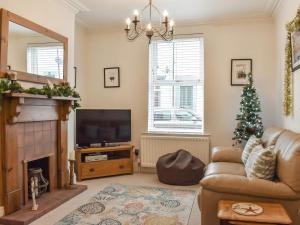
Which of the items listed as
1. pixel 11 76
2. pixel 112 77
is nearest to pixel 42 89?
pixel 11 76

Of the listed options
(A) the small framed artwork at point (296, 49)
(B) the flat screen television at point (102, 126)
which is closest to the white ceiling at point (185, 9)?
(A) the small framed artwork at point (296, 49)

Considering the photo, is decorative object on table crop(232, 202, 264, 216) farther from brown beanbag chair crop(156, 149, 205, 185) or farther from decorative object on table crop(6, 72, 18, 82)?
decorative object on table crop(6, 72, 18, 82)

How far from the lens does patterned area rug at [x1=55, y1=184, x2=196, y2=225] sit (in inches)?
116

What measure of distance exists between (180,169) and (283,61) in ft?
7.00

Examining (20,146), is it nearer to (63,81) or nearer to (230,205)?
(63,81)

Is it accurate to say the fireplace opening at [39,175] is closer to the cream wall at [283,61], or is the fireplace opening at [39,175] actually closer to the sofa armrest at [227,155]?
the sofa armrest at [227,155]

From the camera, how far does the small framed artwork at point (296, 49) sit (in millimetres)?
3037

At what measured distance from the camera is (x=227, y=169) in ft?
10.4

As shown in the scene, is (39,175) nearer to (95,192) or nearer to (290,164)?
(95,192)

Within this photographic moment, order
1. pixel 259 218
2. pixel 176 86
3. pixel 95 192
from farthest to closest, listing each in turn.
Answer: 1. pixel 176 86
2. pixel 95 192
3. pixel 259 218

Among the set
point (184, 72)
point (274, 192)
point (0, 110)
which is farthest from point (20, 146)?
point (184, 72)

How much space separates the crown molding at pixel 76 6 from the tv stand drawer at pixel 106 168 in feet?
7.87

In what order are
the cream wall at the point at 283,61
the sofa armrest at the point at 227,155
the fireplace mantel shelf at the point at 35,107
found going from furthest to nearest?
the sofa armrest at the point at 227,155 → the cream wall at the point at 283,61 → the fireplace mantel shelf at the point at 35,107

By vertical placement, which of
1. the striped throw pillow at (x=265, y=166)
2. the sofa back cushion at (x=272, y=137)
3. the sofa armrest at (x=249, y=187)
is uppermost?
the sofa back cushion at (x=272, y=137)
